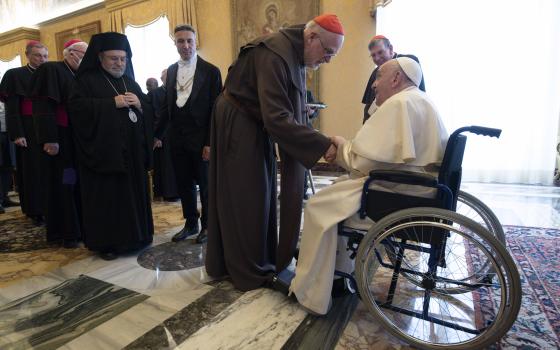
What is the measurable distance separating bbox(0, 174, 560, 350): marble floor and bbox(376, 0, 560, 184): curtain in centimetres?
405

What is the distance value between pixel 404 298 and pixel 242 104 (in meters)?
1.27

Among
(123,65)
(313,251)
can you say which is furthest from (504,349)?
(123,65)

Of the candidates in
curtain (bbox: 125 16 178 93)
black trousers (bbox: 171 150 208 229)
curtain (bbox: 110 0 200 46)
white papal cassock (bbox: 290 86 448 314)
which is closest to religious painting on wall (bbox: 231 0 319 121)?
curtain (bbox: 110 0 200 46)

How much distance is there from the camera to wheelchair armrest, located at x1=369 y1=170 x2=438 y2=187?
4.30 feet

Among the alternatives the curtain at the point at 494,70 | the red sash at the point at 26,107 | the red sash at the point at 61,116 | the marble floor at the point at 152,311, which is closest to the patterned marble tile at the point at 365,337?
the marble floor at the point at 152,311

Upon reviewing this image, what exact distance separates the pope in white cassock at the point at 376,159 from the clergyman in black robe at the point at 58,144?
1.82 meters

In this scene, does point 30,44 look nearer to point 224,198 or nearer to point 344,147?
point 224,198

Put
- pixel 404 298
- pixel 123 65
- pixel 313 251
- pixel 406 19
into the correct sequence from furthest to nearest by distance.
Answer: pixel 406 19 < pixel 123 65 < pixel 404 298 < pixel 313 251

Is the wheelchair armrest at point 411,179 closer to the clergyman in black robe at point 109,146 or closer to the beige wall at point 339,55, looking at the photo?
the clergyman in black robe at point 109,146

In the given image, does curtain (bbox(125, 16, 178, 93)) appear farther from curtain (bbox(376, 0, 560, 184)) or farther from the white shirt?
the white shirt

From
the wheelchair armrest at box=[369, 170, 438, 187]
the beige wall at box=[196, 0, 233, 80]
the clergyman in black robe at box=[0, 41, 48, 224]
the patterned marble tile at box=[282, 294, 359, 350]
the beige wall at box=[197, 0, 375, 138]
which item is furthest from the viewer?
the beige wall at box=[196, 0, 233, 80]

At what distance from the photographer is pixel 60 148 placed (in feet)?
8.04

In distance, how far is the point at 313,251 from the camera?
60.2 inches

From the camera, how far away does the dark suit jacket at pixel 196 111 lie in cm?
249
